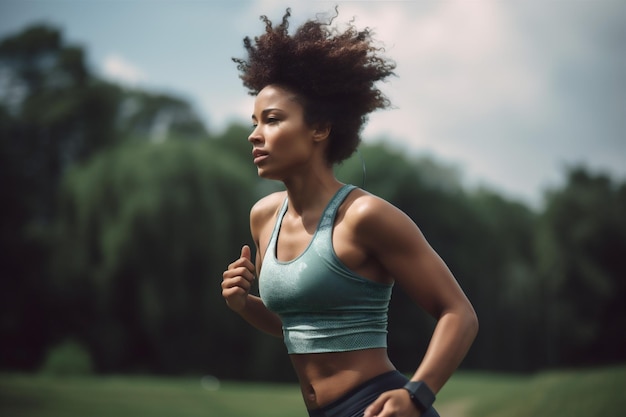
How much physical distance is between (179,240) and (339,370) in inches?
755

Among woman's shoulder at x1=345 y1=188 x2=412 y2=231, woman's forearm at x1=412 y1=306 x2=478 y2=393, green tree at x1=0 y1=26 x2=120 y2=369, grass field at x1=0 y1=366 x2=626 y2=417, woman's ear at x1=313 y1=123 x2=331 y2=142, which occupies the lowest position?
grass field at x1=0 y1=366 x2=626 y2=417

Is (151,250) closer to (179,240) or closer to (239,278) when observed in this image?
(179,240)

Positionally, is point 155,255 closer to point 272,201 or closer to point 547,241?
point 547,241

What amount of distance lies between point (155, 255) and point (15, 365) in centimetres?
526

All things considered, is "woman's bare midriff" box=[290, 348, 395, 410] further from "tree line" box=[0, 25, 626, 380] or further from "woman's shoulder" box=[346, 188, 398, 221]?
"tree line" box=[0, 25, 626, 380]

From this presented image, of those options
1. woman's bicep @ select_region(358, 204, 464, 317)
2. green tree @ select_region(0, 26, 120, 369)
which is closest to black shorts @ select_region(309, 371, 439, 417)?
woman's bicep @ select_region(358, 204, 464, 317)

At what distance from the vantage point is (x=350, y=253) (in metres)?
2.74

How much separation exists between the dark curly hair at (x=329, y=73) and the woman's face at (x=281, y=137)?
0.04m

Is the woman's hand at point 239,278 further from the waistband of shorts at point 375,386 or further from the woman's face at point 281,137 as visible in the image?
the waistband of shorts at point 375,386

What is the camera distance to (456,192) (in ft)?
118

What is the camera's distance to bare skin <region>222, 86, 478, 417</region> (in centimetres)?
258

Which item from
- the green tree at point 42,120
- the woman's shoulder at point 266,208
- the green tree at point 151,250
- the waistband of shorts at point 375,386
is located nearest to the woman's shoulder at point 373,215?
the waistband of shorts at point 375,386

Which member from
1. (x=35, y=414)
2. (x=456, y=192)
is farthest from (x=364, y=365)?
(x=456, y=192)

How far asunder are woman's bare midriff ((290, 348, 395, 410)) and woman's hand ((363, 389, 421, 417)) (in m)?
0.27
